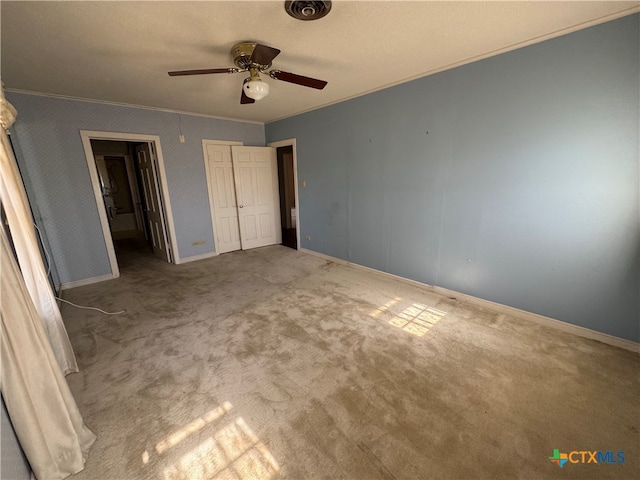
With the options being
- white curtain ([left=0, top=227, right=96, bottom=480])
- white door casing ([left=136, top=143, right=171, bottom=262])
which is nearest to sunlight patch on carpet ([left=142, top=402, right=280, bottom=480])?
white curtain ([left=0, top=227, right=96, bottom=480])

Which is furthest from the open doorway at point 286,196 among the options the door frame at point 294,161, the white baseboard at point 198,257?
the white baseboard at point 198,257

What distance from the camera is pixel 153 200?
4488 mm

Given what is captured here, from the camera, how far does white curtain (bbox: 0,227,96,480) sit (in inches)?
44.0

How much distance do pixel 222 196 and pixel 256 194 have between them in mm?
666

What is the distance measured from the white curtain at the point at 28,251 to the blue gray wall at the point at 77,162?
178cm

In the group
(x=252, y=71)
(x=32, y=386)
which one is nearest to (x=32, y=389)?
(x=32, y=386)

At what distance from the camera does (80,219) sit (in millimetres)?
3598

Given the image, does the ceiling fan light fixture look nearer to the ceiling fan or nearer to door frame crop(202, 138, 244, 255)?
the ceiling fan

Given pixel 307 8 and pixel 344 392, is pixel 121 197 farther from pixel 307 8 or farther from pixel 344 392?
pixel 344 392

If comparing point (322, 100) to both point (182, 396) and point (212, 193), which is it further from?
point (182, 396)

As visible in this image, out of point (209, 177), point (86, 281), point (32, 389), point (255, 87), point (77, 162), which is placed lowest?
point (86, 281)

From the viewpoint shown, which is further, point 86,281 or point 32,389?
point 86,281

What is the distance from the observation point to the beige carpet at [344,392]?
4.46 ft

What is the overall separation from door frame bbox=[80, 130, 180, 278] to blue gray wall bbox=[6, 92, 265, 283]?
0.05 m
